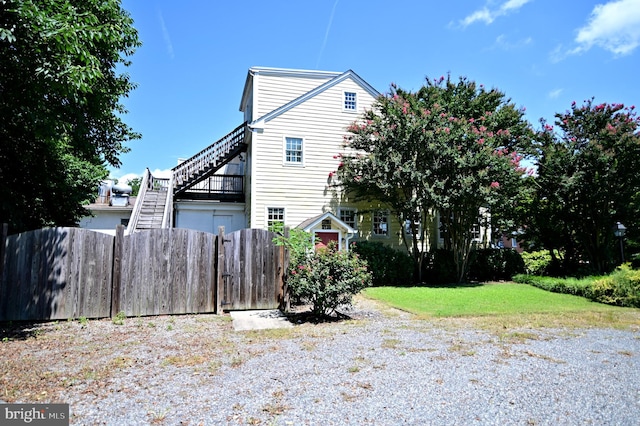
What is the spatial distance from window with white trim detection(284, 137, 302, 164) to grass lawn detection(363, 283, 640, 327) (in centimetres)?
715

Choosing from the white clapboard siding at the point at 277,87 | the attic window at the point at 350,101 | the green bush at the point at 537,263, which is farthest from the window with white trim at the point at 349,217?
the green bush at the point at 537,263

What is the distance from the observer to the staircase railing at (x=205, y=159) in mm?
17919

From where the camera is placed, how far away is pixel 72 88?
6855mm

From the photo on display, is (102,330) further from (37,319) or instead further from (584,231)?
(584,231)

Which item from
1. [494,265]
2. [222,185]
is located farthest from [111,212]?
[494,265]

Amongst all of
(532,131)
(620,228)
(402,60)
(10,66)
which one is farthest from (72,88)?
(620,228)

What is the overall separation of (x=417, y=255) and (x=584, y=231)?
7.24 m

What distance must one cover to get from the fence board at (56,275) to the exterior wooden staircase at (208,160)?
9.81m

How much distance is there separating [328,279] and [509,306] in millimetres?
5672

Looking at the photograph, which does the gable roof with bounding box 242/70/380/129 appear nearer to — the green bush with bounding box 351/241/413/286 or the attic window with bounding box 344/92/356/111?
the attic window with bounding box 344/92/356/111

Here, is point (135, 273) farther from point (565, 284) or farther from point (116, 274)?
point (565, 284)

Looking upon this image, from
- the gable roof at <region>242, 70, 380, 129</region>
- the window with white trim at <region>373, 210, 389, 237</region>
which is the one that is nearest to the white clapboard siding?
the gable roof at <region>242, 70, 380, 129</region>

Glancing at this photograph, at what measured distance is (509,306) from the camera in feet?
34.4

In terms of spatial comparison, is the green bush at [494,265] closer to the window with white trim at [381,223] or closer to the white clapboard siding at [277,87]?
the window with white trim at [381,223]
